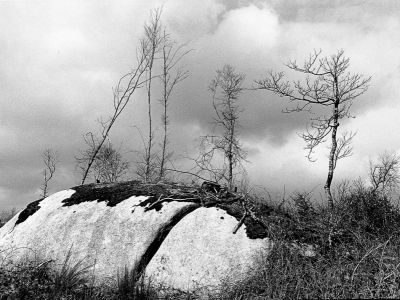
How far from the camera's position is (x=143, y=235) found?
239 inches

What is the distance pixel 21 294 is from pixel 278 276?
329 cm

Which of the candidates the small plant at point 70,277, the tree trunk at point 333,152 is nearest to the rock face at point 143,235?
the small plant at point 70,277

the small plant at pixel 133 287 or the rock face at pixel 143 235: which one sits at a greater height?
the rock face at pixel 143 235

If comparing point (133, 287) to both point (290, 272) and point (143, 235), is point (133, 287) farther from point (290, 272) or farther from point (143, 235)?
point (290, 272)

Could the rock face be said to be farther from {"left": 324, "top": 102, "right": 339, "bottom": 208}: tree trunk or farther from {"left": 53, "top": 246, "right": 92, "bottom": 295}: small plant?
{"left": 324, "top": 102, "right": 339, "bottom": 208}: tree trunk

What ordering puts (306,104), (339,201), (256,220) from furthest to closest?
(306,104) → (339,201) → (256,220)

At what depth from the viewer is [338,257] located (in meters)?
5.58

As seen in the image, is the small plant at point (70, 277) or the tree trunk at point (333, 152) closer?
the small plant at point (70, 277)

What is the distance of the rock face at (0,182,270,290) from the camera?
5.50 metres

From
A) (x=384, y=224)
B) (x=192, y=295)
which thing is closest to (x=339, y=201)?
(x=384, y=224)

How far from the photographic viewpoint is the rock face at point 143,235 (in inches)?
217

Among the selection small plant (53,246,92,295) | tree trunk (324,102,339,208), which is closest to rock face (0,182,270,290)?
small plant (53,246,92,295)

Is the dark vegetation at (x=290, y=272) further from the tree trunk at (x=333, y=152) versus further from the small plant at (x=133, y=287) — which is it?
the tree trunk at (x=333, y=152)

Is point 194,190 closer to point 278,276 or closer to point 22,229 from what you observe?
point 278,276
